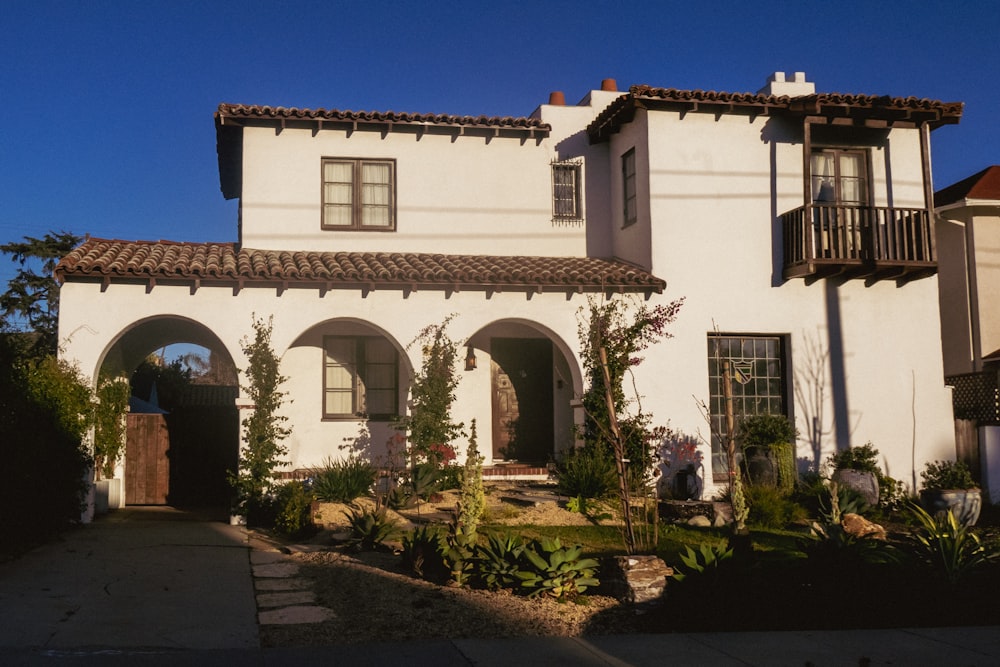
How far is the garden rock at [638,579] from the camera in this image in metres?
8.08

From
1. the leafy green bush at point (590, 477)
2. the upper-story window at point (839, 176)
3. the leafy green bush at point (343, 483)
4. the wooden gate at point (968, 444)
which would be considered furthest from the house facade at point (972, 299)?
the leafy green bush at point (343, 483)

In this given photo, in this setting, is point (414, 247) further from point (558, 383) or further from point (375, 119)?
point (558, 383)

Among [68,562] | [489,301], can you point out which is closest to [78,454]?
[68,562]

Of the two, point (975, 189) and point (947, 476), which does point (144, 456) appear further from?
point (975, 189)

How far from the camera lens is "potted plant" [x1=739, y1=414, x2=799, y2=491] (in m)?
14.8

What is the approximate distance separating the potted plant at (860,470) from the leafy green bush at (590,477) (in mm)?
3753

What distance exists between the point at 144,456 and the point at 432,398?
6084mm

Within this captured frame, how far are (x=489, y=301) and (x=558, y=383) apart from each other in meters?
2.83

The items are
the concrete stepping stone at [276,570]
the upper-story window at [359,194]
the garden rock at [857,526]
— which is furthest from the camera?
the upper-story window at [359,194]

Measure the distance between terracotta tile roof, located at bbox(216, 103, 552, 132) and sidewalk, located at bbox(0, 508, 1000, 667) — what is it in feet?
30.6

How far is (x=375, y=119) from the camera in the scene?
16.9 metres

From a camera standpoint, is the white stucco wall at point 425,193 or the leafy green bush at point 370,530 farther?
the white stucco wall at point 425,193

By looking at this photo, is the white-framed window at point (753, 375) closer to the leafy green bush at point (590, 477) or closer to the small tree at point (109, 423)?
the leafy green bush at point (590, 477)

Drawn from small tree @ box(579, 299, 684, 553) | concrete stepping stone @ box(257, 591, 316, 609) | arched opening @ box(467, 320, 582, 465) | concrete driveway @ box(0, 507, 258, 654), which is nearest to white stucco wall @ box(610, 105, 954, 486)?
small tree @ box(579, 299, 684, 553)
